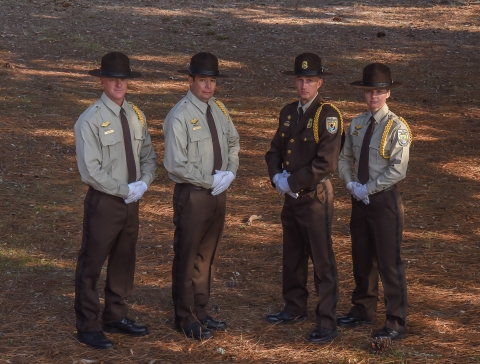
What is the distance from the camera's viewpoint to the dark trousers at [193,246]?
5.58m

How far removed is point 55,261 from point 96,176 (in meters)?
2.34

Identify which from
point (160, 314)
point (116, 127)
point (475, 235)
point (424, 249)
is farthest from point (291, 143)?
point (475, 235)

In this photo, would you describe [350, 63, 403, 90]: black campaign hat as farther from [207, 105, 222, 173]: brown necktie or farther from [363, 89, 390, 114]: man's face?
[207, 105, 222, 173]: brown necktie

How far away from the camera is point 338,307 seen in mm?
6305

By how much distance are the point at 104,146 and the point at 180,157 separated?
61 cm

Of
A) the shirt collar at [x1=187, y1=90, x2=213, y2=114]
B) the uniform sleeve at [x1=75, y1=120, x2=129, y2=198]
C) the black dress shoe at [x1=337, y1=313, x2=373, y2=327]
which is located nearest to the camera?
the uniform sleeve at [x1=75, y1=120, x2=129, y2=198]

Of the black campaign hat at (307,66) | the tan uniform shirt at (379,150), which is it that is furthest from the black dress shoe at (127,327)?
the black campaign hat at (307,66)

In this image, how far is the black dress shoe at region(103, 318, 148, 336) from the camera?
5691 millimetres

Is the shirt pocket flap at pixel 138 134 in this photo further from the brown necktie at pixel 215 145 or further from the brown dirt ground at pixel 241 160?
the brown dirt ground at pixel 241 160

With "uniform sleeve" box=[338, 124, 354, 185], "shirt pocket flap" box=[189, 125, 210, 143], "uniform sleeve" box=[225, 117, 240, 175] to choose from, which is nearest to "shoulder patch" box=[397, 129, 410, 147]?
"uniform sleeve" box=[338, 124, 354, 185]

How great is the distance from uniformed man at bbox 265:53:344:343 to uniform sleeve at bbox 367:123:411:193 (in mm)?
372

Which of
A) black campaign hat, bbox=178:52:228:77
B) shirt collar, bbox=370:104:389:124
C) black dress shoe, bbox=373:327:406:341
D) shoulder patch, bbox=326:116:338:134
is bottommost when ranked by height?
black dress shoe, bbox=373:327:406:341

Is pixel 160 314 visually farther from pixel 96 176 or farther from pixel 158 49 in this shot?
pixel 158 49

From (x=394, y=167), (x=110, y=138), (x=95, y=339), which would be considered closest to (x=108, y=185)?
(x=110, y=138)
